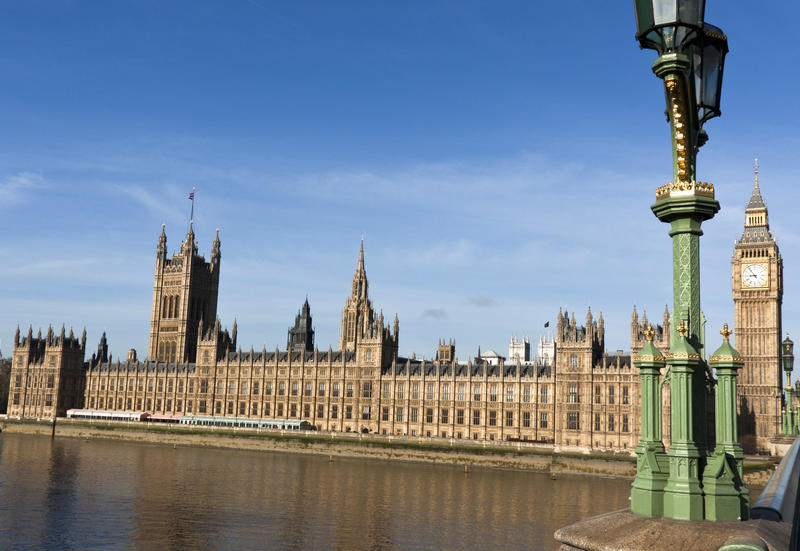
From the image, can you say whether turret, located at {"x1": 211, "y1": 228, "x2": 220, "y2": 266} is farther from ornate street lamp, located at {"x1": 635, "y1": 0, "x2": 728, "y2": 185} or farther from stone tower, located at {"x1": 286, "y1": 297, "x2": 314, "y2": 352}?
ornate street lamp, located at {"x1": 635, "y1": 0, "x2": 728, "y2": 185}

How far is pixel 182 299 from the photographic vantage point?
173375 mm

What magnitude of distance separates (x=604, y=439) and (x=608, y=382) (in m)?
7.48

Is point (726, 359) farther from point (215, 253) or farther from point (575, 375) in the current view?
point (215, 253)

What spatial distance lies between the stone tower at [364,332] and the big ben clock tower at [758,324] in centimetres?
5392

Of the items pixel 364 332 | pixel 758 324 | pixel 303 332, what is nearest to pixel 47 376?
pixel 303 332

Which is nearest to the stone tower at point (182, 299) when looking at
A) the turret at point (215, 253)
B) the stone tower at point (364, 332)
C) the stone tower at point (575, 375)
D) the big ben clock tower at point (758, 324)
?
the turret at point (215, 253)

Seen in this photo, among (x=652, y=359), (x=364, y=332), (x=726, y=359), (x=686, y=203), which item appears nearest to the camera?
(x=686, y=203)

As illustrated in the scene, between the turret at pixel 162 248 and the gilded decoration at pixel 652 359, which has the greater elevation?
Answer: the turret at pixel 162 248

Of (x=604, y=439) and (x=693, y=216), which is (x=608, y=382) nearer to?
(x=604, y=439)

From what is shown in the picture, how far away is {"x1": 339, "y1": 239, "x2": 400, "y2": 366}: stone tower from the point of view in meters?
123

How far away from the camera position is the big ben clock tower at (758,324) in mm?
107375

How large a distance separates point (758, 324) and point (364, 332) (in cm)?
6166

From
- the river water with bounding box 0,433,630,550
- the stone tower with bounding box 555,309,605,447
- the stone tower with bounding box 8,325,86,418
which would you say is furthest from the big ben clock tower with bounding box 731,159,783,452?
the stone tower with bounding box 8,325,86,418

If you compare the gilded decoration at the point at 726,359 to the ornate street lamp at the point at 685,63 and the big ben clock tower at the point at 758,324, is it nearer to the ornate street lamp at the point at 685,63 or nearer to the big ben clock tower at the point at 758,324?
the ornate street lamp at the point at 685,63
